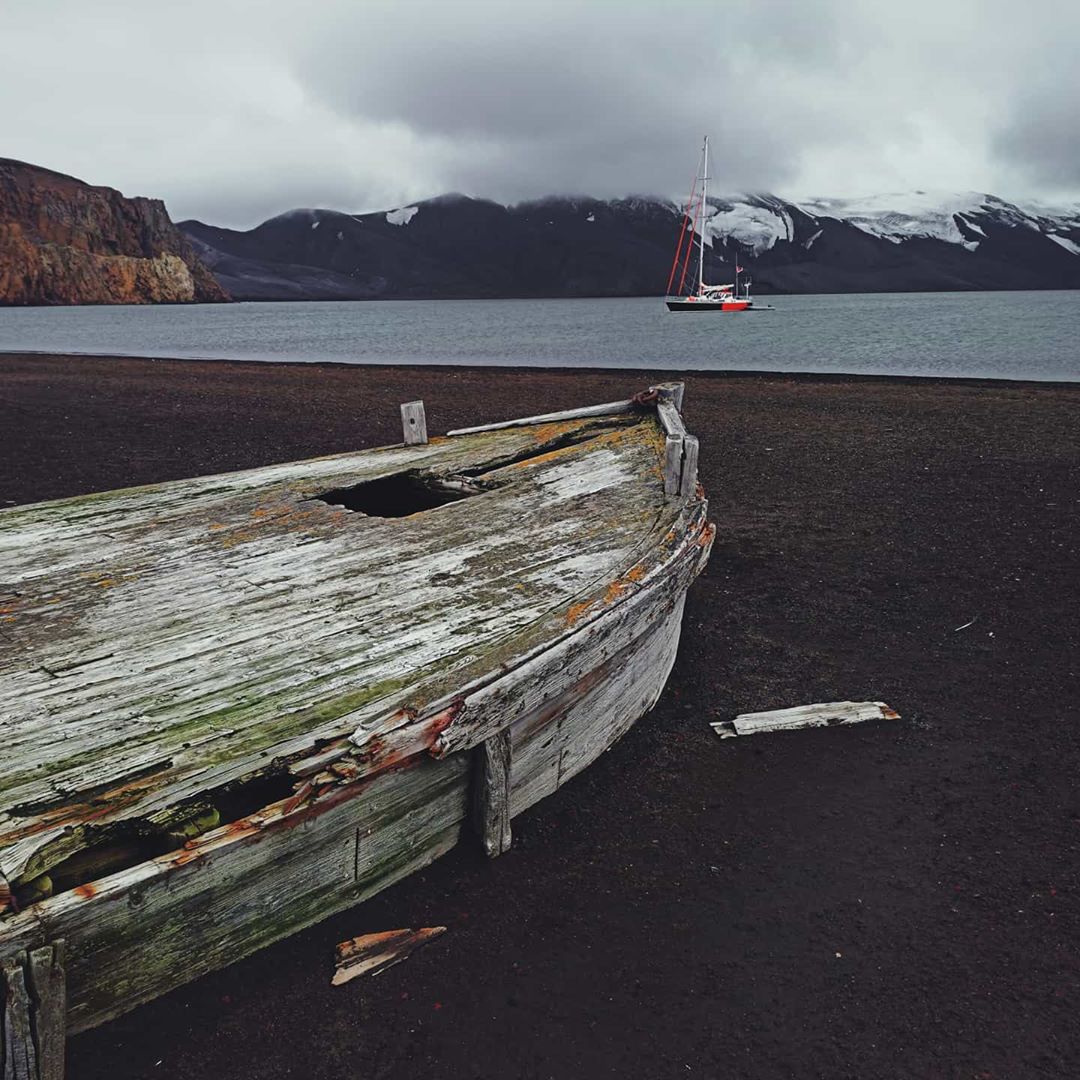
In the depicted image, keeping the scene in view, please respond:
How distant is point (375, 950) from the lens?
11.8ft

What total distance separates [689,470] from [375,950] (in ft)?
12.4

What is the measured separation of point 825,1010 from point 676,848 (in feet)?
3.65

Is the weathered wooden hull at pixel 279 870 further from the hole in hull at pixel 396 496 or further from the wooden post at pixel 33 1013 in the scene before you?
the hole in hull at pixel 396 496

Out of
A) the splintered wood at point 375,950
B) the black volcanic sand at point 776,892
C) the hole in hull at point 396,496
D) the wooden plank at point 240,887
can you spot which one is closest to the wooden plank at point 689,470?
the black volcanic sand at point 776,892

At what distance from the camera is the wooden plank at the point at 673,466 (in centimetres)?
604

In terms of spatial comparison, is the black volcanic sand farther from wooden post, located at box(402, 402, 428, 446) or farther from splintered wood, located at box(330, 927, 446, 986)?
wooden post, located at box(402, 402, 428, 446)

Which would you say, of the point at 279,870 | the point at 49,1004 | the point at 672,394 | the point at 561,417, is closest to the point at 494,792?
the point at 279,870

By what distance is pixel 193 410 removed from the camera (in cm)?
1944

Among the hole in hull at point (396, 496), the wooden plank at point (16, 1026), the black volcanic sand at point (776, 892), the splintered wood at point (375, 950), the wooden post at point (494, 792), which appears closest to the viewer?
the wooden plank at point (16, 1026)

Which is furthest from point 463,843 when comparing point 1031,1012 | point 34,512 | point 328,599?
point 34,512

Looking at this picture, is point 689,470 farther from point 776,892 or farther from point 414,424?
point 414,424

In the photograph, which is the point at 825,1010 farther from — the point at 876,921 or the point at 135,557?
the point at 135,557

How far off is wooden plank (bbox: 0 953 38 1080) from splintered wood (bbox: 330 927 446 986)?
1.13 m

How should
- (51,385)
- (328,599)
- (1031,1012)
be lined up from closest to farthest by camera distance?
(1031,1012)
(328,599)
(51,385)
